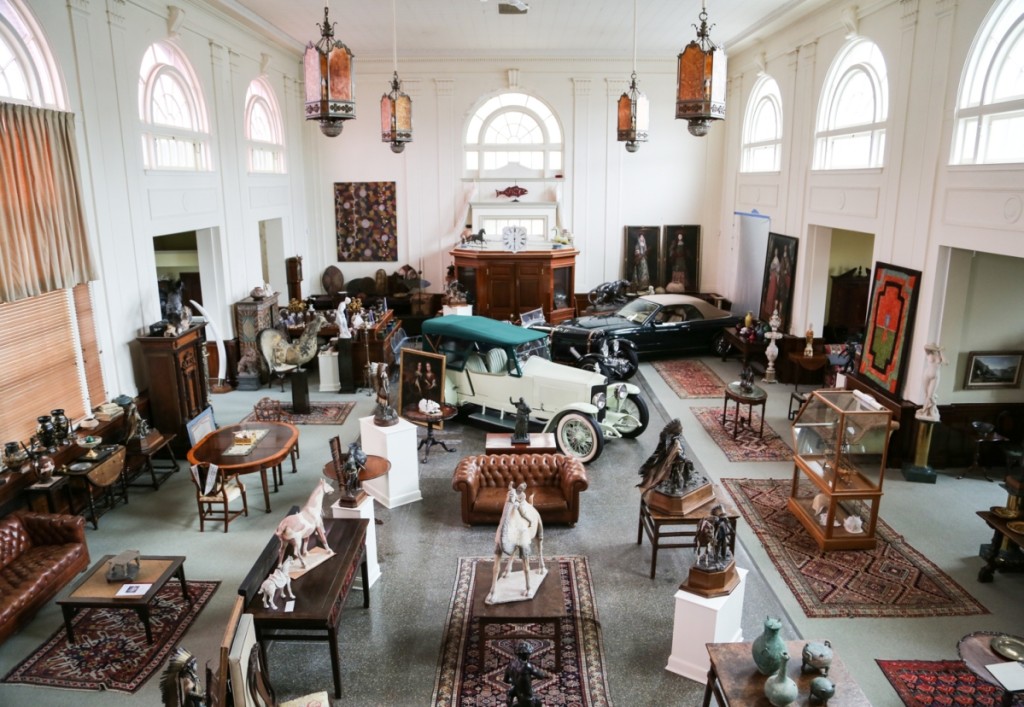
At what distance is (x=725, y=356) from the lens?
14305mm

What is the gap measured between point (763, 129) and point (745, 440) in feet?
25.5

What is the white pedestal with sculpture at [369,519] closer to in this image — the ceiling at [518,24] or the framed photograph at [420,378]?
the framed photograph at [420,378]

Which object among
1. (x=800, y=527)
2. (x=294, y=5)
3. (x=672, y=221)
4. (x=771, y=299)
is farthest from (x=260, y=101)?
(x=800, y=527)

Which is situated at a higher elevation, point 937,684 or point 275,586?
point 275,586

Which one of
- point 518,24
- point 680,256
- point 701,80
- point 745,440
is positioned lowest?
point 745,440

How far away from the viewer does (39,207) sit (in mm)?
7547

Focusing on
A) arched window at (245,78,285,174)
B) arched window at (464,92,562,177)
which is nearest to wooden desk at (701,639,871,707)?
arched window at (245,78,285,174)

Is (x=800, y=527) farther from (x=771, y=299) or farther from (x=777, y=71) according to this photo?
(x=777, y=71)

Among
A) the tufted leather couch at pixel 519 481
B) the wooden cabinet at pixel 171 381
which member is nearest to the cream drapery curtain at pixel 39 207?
the wooden cabinet at pixel 171 381

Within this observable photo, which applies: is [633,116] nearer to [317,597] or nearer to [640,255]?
[317,597]

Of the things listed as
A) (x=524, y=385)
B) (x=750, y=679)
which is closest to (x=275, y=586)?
(x=750, y=679)

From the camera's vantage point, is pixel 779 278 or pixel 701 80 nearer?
pixel 701 80

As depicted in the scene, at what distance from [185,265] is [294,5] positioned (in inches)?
258

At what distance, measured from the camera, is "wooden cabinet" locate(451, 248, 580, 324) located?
15484mm
